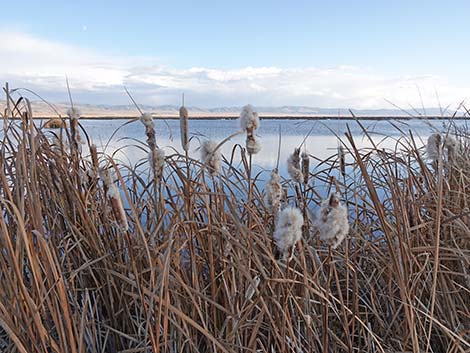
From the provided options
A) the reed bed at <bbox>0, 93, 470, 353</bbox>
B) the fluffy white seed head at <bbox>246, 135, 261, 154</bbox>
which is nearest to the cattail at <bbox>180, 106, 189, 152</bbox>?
the reed bed at <bbox>0, 93, 470, 353</bbox>

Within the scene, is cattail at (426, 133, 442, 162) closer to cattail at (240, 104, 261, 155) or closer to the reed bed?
the reed bed

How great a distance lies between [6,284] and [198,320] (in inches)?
20.2

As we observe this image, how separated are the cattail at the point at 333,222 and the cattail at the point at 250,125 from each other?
0.41 m

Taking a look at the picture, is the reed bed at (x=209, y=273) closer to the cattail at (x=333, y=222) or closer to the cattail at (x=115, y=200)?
the cattail at (x=115, y=200)

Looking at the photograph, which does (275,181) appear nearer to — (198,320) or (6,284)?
(198,320)

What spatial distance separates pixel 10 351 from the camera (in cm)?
114

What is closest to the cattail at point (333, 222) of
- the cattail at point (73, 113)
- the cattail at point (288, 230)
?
the cattail at point (288, 230)

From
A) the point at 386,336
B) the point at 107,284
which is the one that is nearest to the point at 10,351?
the point at 107,284

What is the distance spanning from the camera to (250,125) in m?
1.21

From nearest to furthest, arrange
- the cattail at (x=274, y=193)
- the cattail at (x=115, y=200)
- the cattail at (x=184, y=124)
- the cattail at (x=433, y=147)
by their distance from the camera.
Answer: the cattail at (x=115, y=200), the cattail at (x=274, y=193), the cattail at (x=184, y=124), the cattail at (x=433, y=147)

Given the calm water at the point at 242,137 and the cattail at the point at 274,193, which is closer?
the cattail at the point at 274,193

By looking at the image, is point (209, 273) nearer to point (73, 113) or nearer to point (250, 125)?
point (250, 125)

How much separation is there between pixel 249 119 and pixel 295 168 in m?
0.25

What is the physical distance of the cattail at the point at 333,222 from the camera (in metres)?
0.83
